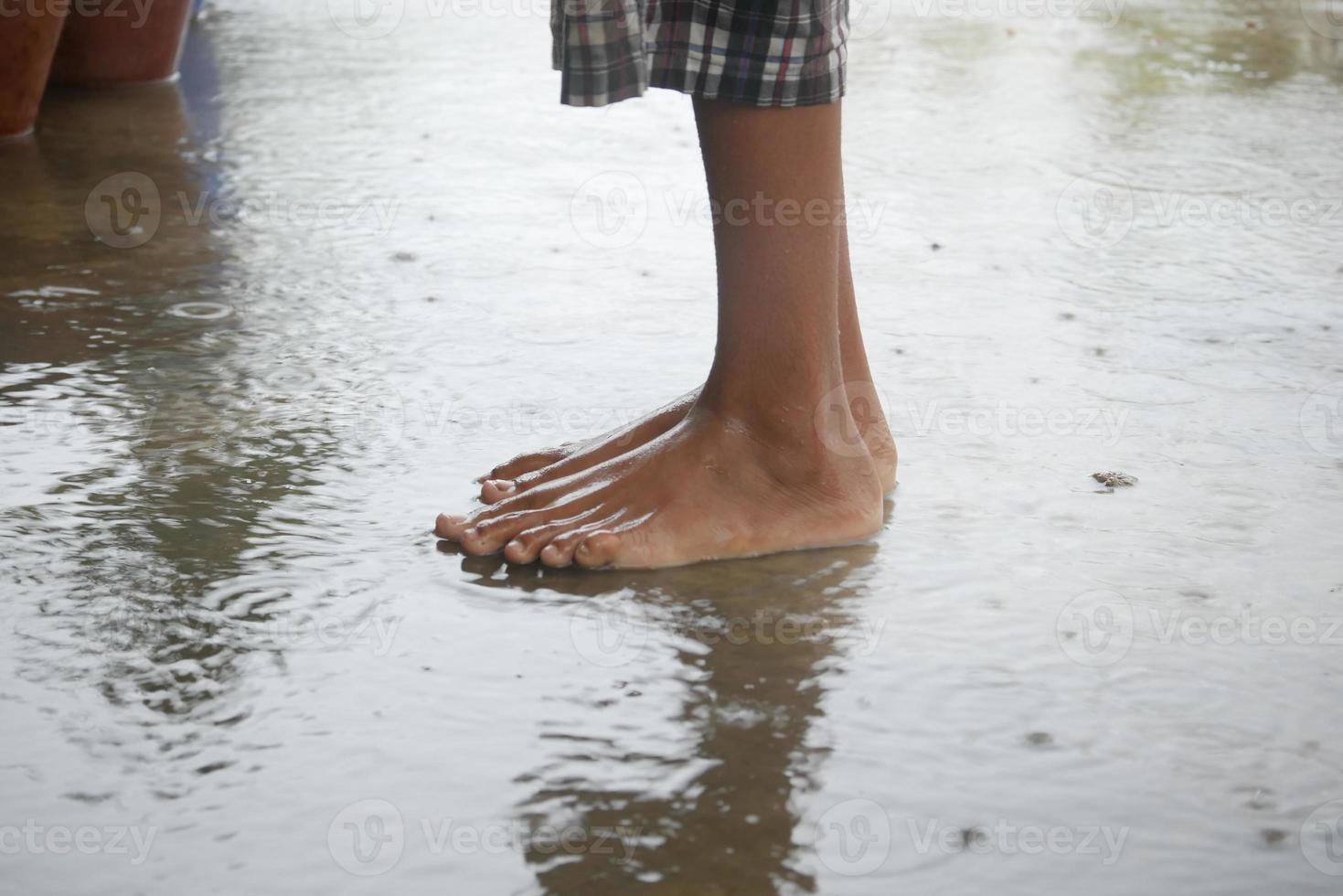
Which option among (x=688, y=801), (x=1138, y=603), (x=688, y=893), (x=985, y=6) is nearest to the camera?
(x=688, y=893)

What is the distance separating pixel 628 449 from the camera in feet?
5.52

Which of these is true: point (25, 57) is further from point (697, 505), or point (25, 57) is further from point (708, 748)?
point (708, 748)

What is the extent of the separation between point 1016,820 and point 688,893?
271 millimetres

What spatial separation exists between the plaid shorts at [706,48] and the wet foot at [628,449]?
377 millimetres

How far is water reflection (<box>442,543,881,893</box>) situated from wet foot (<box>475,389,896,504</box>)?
172mm

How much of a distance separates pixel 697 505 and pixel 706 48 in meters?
0.48

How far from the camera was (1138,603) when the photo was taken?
4.74 ft

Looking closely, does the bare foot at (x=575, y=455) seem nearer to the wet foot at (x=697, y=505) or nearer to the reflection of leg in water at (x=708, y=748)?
the wet foot at (x=697, y=505)

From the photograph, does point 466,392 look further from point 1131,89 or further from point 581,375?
point 1131,89

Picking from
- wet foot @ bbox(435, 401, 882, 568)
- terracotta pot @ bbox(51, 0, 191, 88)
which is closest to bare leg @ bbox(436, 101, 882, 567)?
wet foot @ bbox(435, 401, 882, 568)

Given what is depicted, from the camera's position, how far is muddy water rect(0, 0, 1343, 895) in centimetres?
109

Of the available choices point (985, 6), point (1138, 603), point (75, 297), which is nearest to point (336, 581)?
point (1138, 603)

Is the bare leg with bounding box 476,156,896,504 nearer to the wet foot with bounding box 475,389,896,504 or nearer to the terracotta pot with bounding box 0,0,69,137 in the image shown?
the wet foot with bounding box 475,389,896,504

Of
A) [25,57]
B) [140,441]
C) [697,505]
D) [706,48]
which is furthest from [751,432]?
[25,57]
